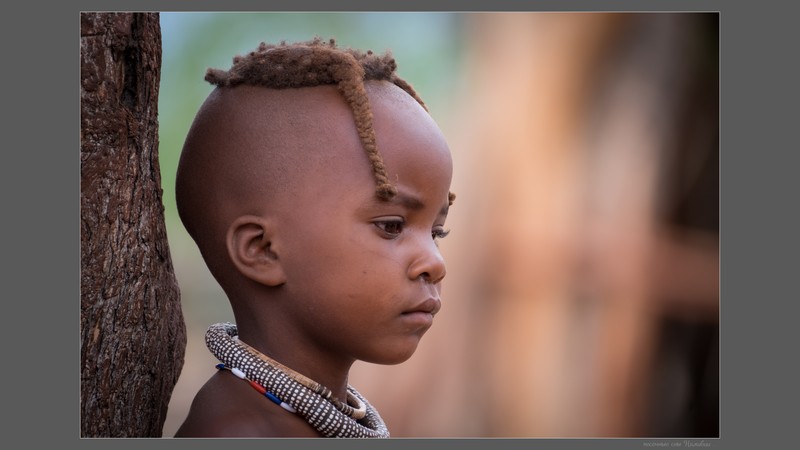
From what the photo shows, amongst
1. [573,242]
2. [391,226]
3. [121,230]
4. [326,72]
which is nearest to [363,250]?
[391,226]

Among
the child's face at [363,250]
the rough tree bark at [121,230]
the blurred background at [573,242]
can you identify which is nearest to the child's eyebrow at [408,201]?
the child's face at [363,250]

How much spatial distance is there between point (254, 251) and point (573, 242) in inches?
110

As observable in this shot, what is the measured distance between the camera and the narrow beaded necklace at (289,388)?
2014 millimetres

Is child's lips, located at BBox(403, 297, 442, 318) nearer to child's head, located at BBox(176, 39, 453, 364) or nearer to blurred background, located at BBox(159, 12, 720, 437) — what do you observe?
child's head, located at BBox(176, 39, 453, 364)

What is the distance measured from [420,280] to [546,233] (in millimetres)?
2644

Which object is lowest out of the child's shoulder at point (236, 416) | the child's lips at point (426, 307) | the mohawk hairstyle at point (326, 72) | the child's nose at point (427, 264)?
the child's shoulder at point (236, 416)

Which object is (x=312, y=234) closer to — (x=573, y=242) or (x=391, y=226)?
(x=391, y=226)

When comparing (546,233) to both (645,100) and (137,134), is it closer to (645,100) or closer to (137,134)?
(645,100)

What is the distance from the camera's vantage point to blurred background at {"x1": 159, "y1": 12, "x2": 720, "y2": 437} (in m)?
4.50

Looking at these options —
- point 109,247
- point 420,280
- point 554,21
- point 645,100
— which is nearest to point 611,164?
point 645,100

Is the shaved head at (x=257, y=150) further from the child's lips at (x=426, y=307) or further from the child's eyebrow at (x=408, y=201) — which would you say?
the child's lips at (x=426, y=307)

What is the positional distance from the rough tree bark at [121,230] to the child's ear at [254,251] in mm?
248

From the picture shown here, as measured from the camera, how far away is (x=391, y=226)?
2.06 metres

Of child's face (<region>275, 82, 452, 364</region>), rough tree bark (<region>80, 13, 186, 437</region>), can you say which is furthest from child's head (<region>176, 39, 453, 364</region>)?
rough tree bark (<region>80, 13, 186, 437</region>)
